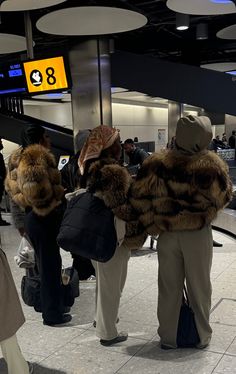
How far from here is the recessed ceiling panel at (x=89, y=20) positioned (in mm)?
4844

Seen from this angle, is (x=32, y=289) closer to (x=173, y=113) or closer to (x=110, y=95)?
(x=110, y=95)

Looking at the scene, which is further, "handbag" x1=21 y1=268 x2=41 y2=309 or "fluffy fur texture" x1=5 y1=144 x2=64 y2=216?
"handbag" x1=21 y1=268 x2=41 y2=309

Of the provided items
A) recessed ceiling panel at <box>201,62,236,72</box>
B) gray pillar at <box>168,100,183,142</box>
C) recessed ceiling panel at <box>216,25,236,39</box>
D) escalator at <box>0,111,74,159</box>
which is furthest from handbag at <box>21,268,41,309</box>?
gray pillar at <box>168,100,183,142</box>

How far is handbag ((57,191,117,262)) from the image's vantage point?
246cm

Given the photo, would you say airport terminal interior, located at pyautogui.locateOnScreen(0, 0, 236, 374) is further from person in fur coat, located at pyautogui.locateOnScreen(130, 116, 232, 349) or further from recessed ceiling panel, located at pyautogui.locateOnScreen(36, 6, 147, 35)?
person in fur coat, located at pyautogui.locateOnScreen(130, 116, 232, 349)

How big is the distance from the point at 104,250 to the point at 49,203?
769 mm

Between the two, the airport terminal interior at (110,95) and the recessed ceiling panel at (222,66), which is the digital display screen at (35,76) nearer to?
the airport terminal interior at (110,95)

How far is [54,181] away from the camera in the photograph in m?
3.10

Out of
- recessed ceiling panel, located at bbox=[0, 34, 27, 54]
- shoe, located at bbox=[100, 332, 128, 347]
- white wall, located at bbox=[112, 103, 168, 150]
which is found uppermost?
recessed ceiling panel, located at bbox=[0, 34, 27, 54]

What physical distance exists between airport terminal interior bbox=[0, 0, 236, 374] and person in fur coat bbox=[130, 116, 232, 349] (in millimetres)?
413

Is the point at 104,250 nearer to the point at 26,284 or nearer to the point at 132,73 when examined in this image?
the point at 26,284

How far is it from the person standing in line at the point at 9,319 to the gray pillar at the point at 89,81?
5.52m

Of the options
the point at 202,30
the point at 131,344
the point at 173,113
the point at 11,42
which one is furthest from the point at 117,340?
the point at 173,113

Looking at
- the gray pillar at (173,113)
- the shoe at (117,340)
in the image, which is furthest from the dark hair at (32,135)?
the gray pillar at (173,113)
